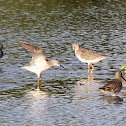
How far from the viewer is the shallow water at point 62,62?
40.4 feet

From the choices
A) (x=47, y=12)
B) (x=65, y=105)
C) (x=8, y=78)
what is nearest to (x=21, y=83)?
(x=8, y=78)

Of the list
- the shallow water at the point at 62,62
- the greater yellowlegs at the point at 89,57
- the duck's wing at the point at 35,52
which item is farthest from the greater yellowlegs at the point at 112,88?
the greater yellowlegs at the point at 89,57

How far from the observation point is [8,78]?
16.3m

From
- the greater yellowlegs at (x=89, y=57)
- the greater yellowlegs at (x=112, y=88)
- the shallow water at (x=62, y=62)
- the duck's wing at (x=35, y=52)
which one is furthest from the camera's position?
the greater yellowlegs at (x=89, y=57)

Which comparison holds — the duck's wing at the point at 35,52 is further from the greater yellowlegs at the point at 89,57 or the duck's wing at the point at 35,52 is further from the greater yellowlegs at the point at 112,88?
the greater yellowlegs at the point at 89,57

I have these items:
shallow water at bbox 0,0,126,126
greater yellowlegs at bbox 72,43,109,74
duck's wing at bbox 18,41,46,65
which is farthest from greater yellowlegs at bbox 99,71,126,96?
greater yellowlegs at bbox 72,43,109,74

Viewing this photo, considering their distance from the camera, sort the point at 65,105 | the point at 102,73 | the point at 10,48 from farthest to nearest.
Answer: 1. the point at 10,48
2. the point at 102,73
3. the point at 65,105

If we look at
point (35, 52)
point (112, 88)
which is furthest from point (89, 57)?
point (112, 88)

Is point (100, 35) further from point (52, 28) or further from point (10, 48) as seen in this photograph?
point (10, 48)

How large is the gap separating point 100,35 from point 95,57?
22.6 ft

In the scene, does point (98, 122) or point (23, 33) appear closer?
point (98, 122)

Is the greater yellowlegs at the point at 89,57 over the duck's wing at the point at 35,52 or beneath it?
beneath

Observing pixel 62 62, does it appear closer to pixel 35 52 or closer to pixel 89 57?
pixel 89 57

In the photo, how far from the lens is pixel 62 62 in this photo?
18.7 meters
